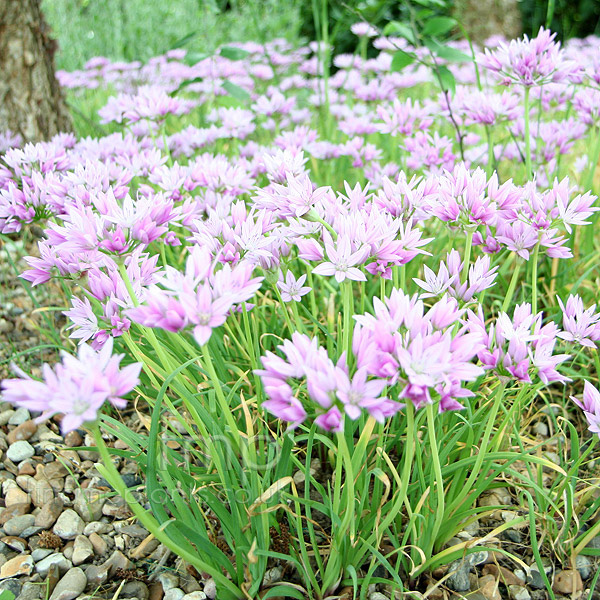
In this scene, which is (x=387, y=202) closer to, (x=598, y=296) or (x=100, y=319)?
(x=100, y=319)

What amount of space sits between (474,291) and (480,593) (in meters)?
0.97

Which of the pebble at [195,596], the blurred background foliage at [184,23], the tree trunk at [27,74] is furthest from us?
the blurred background foliage at [184,23]

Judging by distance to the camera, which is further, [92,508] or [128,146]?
[128,146]

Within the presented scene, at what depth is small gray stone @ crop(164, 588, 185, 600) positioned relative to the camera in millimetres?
1756

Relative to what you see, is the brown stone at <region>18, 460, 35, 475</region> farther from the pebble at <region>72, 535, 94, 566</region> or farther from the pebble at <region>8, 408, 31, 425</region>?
the pebble at <region>72, 535, 94, 566</region>

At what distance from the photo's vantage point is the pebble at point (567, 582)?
1.80 m

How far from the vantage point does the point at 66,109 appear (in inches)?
171

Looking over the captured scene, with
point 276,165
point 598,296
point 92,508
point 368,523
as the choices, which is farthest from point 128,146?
point 598,296

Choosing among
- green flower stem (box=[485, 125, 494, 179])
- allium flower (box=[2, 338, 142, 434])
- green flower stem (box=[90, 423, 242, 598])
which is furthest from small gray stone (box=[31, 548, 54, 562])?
green flower stem (box=[485, 125, 494, 179])

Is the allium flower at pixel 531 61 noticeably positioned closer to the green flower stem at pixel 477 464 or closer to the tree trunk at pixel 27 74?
the green flower stem at pixel 477 464

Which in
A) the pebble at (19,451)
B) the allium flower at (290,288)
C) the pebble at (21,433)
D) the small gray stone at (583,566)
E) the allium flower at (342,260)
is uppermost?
the allium flower at (342,260)

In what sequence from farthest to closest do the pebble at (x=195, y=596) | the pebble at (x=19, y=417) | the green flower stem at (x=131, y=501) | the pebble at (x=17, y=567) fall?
the pebble at (x=19, y=417) → the pebble at (x=17, y=567) → the pebble at (x=195, y=596) → the green flower stem at (x=131, y=501)

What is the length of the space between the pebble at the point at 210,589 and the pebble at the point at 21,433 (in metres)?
1.21

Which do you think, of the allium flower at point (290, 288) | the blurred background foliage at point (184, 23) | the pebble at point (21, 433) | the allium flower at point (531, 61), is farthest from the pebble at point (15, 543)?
the blurred background foliage at point (184, 23)
